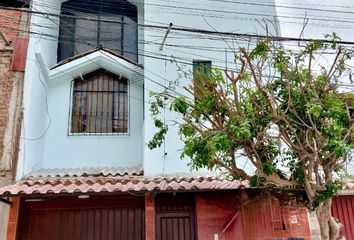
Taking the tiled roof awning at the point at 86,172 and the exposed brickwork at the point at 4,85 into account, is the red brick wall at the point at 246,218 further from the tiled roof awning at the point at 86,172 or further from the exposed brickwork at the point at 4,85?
the exposed brickwork at the point at 4,85

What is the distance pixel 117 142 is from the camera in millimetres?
9109

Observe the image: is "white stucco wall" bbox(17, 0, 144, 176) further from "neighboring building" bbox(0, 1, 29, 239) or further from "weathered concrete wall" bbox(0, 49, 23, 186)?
"weathered concrete wall" bbox(0, 49, 23, 186)

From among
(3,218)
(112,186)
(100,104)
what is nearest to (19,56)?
(100,104)

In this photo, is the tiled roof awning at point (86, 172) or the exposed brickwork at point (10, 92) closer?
the exposed brickwork at point (10, 92)

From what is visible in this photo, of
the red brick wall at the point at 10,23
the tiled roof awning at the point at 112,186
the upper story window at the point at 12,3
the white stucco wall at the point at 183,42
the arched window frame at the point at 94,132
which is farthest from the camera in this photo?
the upper story window at the point at 12,3

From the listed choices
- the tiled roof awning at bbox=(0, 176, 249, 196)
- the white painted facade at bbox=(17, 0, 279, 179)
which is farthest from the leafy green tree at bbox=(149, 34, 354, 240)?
the white painted facade at bbox=(17, 0, 279, 179)

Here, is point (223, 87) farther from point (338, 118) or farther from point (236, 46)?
point (236, 46)

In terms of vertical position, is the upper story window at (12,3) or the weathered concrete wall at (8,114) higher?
the upper story window at (12,3)

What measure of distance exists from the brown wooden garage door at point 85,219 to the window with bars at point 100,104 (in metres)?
2.43

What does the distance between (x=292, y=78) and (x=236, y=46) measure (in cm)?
424

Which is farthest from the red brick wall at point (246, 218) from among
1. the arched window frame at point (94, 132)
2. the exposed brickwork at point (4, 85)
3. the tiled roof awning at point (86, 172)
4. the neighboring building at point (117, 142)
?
the exposed brickwork at point (4, 85)

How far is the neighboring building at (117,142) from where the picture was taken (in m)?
6.87

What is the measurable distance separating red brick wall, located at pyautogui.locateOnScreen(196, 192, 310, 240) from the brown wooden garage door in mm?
1465

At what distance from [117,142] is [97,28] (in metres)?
3.95
